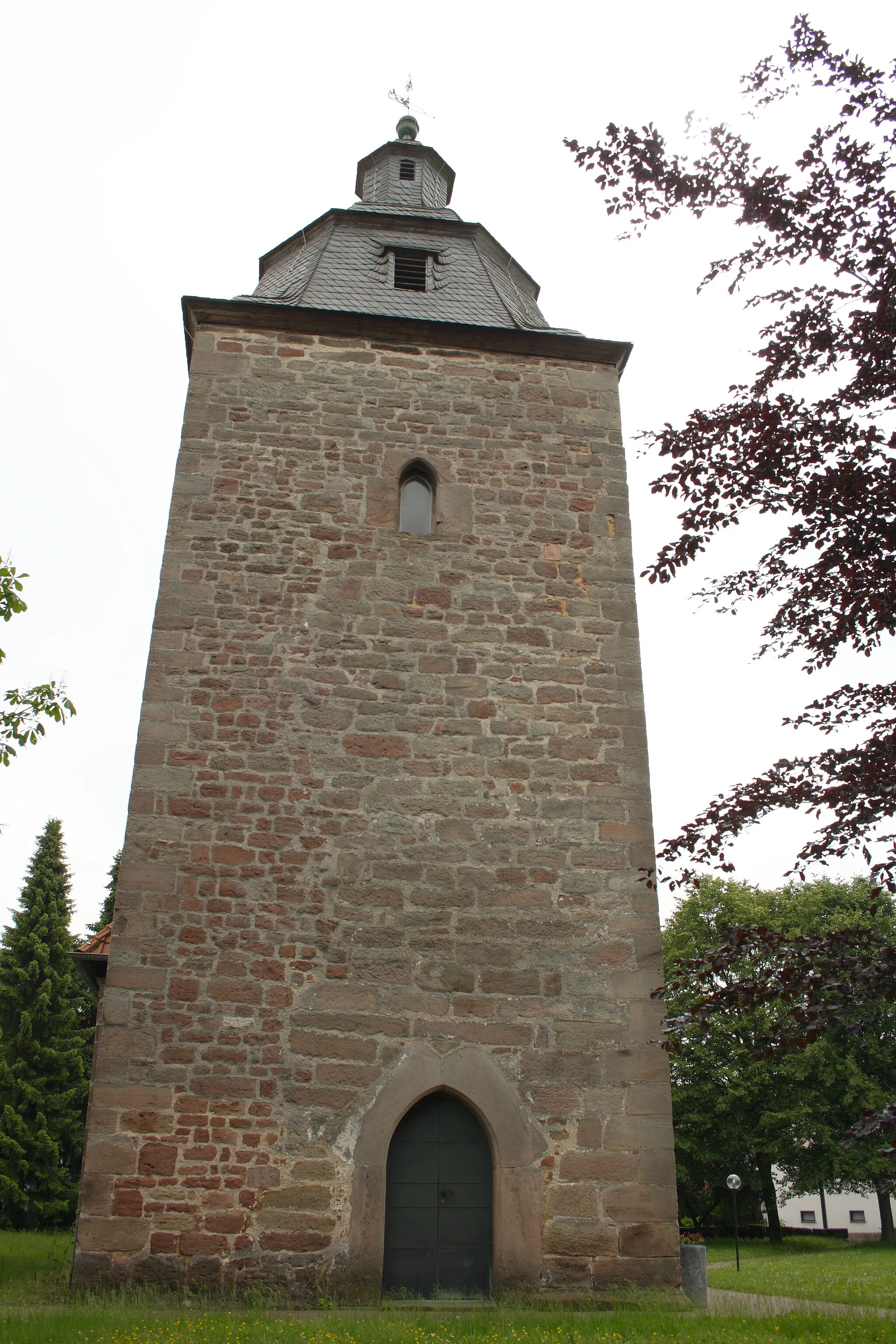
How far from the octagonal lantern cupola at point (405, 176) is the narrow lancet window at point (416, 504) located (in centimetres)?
667

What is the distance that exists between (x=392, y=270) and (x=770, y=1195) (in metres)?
23.2

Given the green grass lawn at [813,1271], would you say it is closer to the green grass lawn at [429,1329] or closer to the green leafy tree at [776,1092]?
the green grass lawn at [429,1329]

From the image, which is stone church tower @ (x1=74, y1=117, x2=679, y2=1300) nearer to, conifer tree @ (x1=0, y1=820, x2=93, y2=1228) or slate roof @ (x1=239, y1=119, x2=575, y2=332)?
slate roof @ (x1=239, y1=119, x2=575, y2=332)

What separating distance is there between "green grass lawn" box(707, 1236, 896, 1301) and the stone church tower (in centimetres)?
267

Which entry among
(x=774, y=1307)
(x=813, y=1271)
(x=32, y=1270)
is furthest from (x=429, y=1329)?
(x=813, y=1271)

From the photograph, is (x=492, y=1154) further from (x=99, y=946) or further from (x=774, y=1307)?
(x=99, y=946)

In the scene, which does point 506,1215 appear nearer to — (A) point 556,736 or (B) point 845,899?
(A) point 556,736

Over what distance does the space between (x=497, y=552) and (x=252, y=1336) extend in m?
5.96

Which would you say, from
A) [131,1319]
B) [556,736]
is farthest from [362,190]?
[131,1319]

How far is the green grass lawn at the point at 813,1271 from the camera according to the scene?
957 centimetres

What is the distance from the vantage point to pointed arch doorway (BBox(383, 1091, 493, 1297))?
6699mm

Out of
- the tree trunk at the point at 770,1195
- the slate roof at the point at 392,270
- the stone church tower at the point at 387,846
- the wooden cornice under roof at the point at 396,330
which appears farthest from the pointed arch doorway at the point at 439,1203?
the tree trunk at the point at 770,1195

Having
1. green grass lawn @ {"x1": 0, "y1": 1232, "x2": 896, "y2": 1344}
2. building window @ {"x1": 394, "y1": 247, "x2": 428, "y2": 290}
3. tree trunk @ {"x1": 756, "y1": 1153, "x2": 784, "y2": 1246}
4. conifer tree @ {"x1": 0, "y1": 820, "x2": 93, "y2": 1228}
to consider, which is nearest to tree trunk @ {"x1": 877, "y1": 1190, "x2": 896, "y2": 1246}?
tree trunk @ {"x1": 756, "y1": 1153, "x2": 784, "y2": 1246}

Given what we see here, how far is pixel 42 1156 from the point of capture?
67.4 feet
